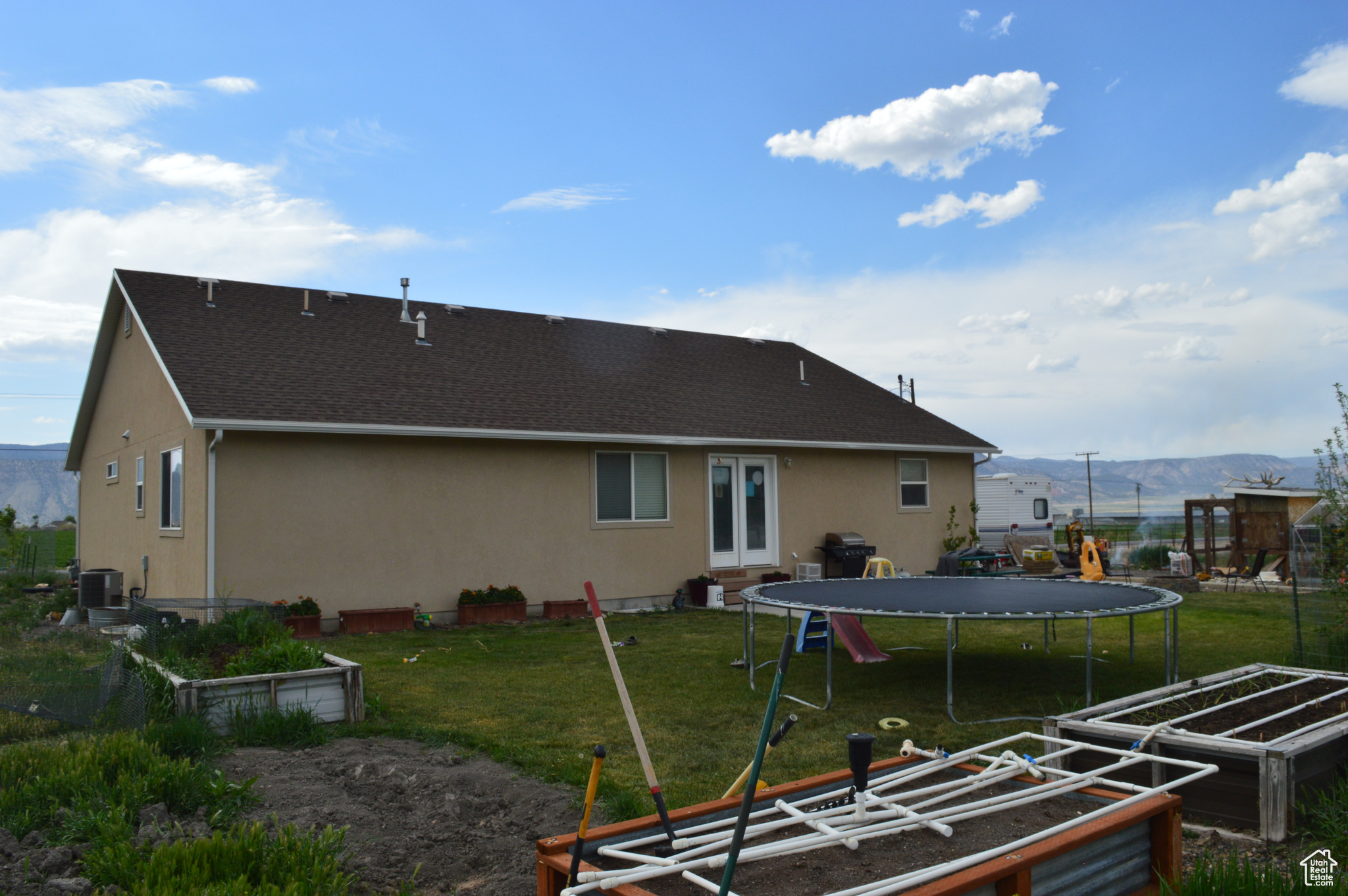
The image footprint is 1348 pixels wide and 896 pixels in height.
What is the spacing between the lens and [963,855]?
254cm

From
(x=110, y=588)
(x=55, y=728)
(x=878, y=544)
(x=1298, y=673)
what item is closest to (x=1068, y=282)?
(x=878, y=544)

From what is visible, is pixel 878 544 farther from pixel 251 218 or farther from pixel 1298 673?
pixel 251 218

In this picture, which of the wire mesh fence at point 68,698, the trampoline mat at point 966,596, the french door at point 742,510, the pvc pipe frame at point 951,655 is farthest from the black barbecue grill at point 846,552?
the wire mesh fence at point 68,698

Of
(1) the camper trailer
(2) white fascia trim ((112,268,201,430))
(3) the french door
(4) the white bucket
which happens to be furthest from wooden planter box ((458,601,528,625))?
(1) the camper trailer

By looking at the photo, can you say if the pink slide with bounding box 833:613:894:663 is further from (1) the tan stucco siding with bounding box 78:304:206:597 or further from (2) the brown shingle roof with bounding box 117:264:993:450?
(1) the tan stucco siding with bounding box 78:304:206:597

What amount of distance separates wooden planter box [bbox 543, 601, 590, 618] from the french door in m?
2.66

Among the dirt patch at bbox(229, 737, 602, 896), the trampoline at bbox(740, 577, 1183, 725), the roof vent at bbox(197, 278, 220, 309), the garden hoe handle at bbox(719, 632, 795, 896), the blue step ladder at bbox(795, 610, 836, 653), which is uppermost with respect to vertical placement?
the roof vent at bbox(197, 278, 220, 309)

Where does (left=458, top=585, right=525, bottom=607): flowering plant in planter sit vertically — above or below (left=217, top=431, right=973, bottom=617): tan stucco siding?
below

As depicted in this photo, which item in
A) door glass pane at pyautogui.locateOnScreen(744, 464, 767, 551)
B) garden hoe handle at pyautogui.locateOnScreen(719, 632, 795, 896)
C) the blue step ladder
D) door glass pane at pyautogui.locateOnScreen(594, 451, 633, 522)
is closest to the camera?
garden hoe handle at pyautogui.locateOnScreen(719, 632, 795, 896)

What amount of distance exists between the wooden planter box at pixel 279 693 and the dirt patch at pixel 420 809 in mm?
608

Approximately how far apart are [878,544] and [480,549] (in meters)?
7.62

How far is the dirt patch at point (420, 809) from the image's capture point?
11.8ft

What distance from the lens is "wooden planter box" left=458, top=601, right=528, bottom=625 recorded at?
11906mm

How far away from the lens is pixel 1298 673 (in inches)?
225
